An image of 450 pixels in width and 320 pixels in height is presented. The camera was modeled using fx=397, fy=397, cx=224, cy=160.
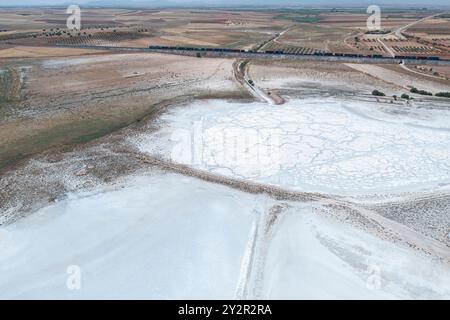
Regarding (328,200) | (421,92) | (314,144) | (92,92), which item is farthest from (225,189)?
(421,92)

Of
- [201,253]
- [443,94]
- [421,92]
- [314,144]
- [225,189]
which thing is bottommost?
[201,253]

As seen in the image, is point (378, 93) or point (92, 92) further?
point (92, 92)

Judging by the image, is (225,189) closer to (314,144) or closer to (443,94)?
(314,144)

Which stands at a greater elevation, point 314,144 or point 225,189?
point 314,144

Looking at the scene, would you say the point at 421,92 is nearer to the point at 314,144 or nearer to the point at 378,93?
the point at 378,93

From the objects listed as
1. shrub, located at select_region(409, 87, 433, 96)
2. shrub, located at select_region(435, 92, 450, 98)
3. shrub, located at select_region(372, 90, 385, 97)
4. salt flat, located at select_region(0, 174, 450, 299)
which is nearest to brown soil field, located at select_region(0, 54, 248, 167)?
salt flat, located at select_region(0, 174, 450, 299)

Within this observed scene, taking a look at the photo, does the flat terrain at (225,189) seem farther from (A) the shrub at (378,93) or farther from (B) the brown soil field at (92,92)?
(A) the shrub at (378,93)

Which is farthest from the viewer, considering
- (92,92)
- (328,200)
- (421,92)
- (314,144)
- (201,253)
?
(92,92)

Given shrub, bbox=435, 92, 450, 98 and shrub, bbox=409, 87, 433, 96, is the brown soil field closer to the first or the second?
shrub, bbox=409, 87, 433, 96

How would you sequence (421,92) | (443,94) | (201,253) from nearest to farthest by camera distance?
(201,253)
(443,94)
(421,92)

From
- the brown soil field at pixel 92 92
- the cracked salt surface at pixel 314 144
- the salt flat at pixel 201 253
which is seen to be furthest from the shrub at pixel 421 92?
the salt flat at pixel 201 253
